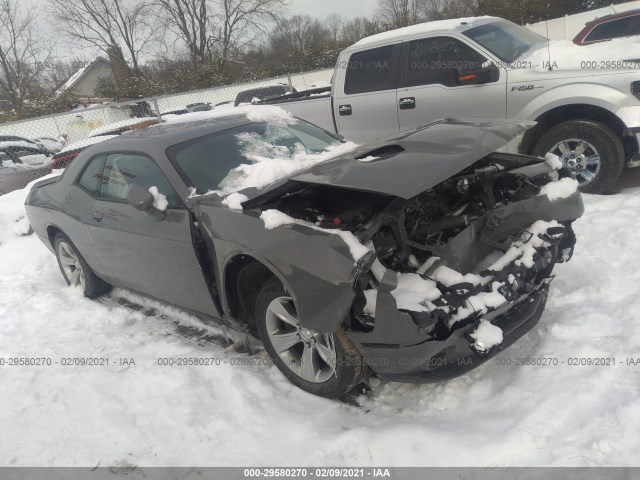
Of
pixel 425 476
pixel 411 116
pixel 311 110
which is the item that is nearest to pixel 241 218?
pixel 425 476

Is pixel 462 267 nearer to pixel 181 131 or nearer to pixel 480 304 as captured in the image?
pixel 480 304

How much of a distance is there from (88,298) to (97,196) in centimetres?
136

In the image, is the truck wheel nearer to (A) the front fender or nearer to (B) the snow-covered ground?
(B) the snow-covered ground

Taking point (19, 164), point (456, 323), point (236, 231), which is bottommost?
point (456, 323)

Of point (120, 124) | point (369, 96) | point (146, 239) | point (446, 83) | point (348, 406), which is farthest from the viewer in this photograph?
point (120, 124)

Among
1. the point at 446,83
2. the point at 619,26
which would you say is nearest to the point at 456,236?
the point at 446,83

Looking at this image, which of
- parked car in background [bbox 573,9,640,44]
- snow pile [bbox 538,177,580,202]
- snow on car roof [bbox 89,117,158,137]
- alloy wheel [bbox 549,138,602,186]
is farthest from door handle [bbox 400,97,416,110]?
snow on car roof [bbox 89,117,158,137]

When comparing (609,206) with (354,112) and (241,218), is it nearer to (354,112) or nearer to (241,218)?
(354,112)

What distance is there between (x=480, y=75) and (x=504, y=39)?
965mm

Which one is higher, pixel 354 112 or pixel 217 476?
pixel 354 112

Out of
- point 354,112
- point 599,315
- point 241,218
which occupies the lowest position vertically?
point 599,315

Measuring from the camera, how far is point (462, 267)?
275 centimetres

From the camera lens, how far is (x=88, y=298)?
4.93 meters

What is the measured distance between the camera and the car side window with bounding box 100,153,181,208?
3.40m
